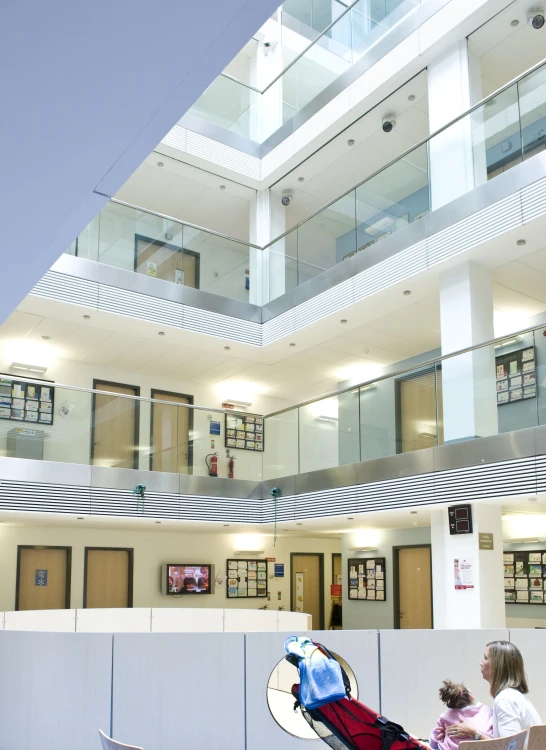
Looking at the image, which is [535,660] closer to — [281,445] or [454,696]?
[454,696]

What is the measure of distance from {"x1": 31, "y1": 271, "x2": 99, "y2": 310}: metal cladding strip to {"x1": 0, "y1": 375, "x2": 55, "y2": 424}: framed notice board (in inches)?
65.3

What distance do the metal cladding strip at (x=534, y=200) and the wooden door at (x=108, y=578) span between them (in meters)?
10.7

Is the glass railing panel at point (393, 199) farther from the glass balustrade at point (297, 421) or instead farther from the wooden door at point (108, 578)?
the wooden door at point (108, 578)

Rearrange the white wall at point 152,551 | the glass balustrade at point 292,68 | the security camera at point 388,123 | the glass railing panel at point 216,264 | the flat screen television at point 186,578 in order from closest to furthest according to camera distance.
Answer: the security camera at point 388,123 < the glass railing panel at point 216,264 < the white wall at point 152,551 < the glass balustrade at point 292,68 < the flat screen television at point 186,578

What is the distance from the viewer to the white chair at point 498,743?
4.75 meters

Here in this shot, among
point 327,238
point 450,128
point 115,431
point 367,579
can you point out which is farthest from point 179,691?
point 367,579

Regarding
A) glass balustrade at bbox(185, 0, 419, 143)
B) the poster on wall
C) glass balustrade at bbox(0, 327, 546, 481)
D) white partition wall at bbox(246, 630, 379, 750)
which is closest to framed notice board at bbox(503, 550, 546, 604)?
the poster on wall

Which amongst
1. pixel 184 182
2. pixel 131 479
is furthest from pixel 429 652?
pixel 184 182

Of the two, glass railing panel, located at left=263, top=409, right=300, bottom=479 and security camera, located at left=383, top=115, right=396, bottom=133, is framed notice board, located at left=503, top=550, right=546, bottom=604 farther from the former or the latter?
security camera, located at left=383, top=115, right=396, bottom=133

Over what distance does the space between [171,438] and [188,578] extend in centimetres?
469

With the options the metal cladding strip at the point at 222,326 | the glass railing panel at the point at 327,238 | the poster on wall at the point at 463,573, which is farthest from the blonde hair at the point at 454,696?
the metal cladding strip at the point at 222,326

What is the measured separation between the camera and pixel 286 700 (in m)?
5.75

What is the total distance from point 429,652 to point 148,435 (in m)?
7.31

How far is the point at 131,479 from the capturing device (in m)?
12.9
